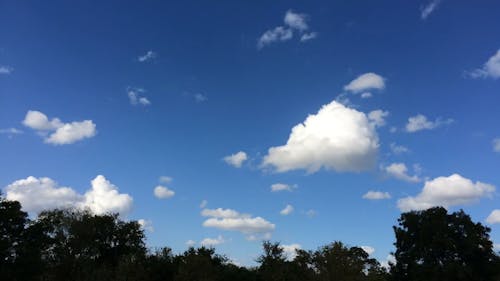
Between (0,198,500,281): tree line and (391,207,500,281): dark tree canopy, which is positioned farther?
(391,207,500,281): dark tree canopy

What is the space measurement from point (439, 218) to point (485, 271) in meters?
9.35

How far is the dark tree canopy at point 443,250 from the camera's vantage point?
69.6 metres

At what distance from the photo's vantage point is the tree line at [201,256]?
5903cm

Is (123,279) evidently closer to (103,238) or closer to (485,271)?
(103,238)

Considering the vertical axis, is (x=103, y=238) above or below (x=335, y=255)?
above

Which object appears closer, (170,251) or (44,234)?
(44,234)

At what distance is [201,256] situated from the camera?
69.2 m

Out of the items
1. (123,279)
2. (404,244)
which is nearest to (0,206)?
(123,279)

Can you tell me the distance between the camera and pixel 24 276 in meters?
58.9

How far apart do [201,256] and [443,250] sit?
34495 mm

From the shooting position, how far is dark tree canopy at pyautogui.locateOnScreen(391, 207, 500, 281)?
69.6 metres

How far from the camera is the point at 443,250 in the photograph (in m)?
71.9

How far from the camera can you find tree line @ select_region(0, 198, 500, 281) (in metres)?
59.0

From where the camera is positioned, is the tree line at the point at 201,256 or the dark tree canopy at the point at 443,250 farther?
the dark tree canopy at the point at 443,250
